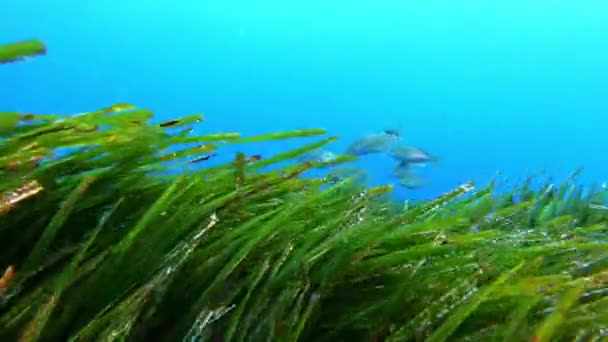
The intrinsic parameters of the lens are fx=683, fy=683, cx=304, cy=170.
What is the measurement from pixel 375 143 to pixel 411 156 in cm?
56

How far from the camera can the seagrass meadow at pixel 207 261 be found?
1152 mm

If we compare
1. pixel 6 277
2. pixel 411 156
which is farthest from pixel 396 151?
pixel 6 277

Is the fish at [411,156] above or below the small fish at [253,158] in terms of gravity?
above

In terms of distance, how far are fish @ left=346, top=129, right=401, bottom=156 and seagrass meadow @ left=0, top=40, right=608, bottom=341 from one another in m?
8.47

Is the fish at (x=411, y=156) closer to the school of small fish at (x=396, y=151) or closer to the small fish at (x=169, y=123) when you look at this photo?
the school of small fish at (x=396, y=151)

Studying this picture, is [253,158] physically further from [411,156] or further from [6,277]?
[411,156]

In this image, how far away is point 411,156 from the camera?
32.9ft

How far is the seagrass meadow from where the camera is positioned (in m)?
1.15

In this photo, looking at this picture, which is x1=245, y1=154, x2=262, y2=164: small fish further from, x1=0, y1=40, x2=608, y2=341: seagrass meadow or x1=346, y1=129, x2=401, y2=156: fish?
x1=346, y1=129, x2=401, y2=156: fish

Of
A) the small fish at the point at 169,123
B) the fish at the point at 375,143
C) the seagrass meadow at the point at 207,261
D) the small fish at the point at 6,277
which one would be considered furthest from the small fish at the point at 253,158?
the fish at the point at 375,143

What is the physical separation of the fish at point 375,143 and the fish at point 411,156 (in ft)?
0.45

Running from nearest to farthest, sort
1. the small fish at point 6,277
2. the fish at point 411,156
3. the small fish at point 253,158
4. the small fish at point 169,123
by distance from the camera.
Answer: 1. the small fish at point 6,277
2. the small fish at point 169,123
3. the small fish at point 253,158
4. the fish at point 411,156

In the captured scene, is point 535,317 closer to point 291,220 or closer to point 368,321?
point 368,321

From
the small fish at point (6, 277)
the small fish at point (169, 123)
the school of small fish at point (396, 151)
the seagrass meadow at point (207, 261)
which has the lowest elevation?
the small fish at point (6, 277)
